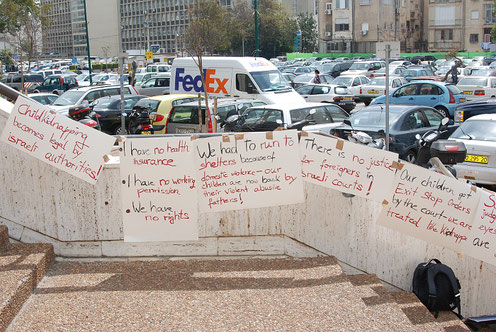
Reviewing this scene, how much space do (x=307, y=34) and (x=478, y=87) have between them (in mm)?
67429

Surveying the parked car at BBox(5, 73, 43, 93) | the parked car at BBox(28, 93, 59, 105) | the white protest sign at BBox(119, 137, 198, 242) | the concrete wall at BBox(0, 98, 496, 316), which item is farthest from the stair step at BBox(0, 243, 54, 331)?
the parked car at BBox(5, 73, 43, 93)

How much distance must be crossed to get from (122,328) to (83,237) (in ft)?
5.13

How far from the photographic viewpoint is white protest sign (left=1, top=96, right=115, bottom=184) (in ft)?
17.7

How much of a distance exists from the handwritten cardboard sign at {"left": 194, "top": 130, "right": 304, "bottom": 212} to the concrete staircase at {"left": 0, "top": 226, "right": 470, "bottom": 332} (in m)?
0.62

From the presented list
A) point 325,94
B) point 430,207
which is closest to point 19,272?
point 430,207

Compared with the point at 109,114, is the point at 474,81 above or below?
above

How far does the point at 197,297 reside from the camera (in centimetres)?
482

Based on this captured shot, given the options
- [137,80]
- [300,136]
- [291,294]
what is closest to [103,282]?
[291,294]

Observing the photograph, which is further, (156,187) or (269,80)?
(269,80)

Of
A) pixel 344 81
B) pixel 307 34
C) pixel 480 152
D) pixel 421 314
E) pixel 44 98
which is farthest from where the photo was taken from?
pixel 307 34

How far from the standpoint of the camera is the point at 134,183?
5.36 metres

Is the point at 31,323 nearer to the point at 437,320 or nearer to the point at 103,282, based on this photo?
the point at 103,282

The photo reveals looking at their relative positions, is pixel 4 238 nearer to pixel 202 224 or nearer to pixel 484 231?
pixel 202 224

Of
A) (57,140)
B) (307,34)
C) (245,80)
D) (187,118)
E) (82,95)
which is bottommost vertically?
(187,118)
